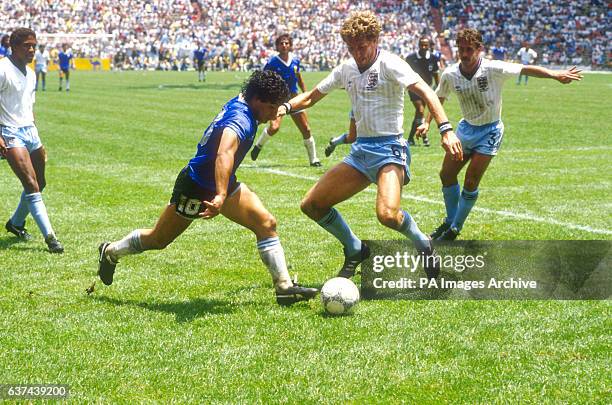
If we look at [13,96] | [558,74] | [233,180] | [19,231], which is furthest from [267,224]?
[19,231]

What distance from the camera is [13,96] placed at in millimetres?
9305

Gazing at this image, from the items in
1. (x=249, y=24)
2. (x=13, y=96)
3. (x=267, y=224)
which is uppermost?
(x=13, y=96)

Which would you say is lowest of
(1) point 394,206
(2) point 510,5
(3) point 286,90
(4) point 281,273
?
(2) point 510,5

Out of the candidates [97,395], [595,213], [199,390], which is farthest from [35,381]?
[595,213]

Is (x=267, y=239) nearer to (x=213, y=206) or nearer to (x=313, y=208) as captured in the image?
(x=313, y=208)

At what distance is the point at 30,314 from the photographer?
21.6 feet

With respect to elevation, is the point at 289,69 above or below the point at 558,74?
below

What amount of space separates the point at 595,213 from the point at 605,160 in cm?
564

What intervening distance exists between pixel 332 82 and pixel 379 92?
22.2 inches

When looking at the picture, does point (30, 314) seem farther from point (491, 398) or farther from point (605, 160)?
point (605, 160)

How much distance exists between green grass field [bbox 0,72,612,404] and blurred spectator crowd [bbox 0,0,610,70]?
52.1 m

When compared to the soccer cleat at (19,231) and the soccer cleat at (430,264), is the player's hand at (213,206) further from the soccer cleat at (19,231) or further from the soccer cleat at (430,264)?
the soccer cleat at (19,231)

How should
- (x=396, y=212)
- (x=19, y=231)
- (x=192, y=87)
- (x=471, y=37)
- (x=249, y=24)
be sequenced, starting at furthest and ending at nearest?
(x=249, y=24)
(x=192, y=87)
(x=19, y=231)
(x=471, y=37)
(x=396, y=212)

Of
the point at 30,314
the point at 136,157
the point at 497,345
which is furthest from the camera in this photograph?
the point at 136,157
